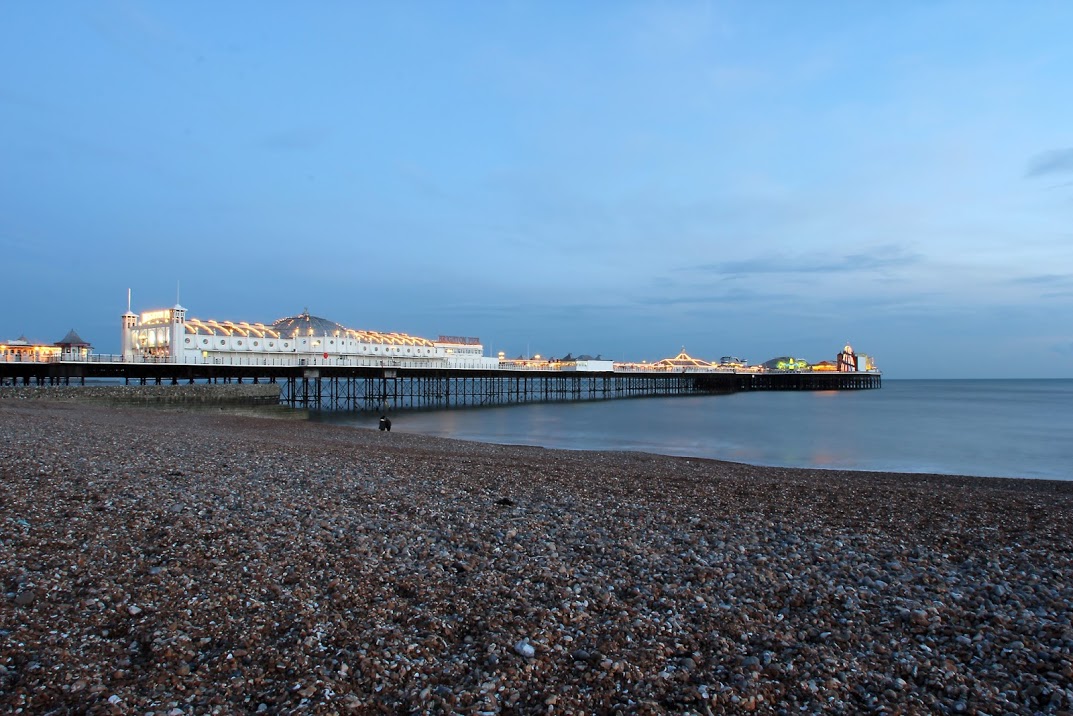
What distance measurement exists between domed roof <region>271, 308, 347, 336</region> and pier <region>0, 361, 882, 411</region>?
212 inches

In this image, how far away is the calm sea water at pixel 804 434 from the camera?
25.8 metres

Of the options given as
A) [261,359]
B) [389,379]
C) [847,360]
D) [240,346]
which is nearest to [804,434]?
[261,359]

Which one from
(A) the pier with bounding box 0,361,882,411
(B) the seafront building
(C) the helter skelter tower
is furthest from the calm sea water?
(C) the helter skelter tower

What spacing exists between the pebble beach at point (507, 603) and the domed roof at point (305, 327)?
187ft

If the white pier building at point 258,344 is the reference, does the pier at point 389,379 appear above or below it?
below

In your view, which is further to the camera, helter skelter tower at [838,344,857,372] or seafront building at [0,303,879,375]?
helter skelter tower at [838,344,857,372]

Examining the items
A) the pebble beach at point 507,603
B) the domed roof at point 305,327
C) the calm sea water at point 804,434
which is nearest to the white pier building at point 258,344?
the domed roof at point 305,327

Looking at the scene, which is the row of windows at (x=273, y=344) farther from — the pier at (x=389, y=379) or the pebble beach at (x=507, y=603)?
the pebble beach at (x=507, y=603)

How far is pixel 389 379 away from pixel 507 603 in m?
79.8

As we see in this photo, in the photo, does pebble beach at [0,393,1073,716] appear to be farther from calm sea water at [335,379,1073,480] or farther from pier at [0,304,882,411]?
pier at [0,304,882,411]

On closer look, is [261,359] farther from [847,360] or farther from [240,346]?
[847,360]

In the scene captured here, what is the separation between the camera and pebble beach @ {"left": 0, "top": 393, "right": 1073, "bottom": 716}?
12.8ft

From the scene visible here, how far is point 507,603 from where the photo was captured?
5250mm

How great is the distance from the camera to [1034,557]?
23.0 ft
